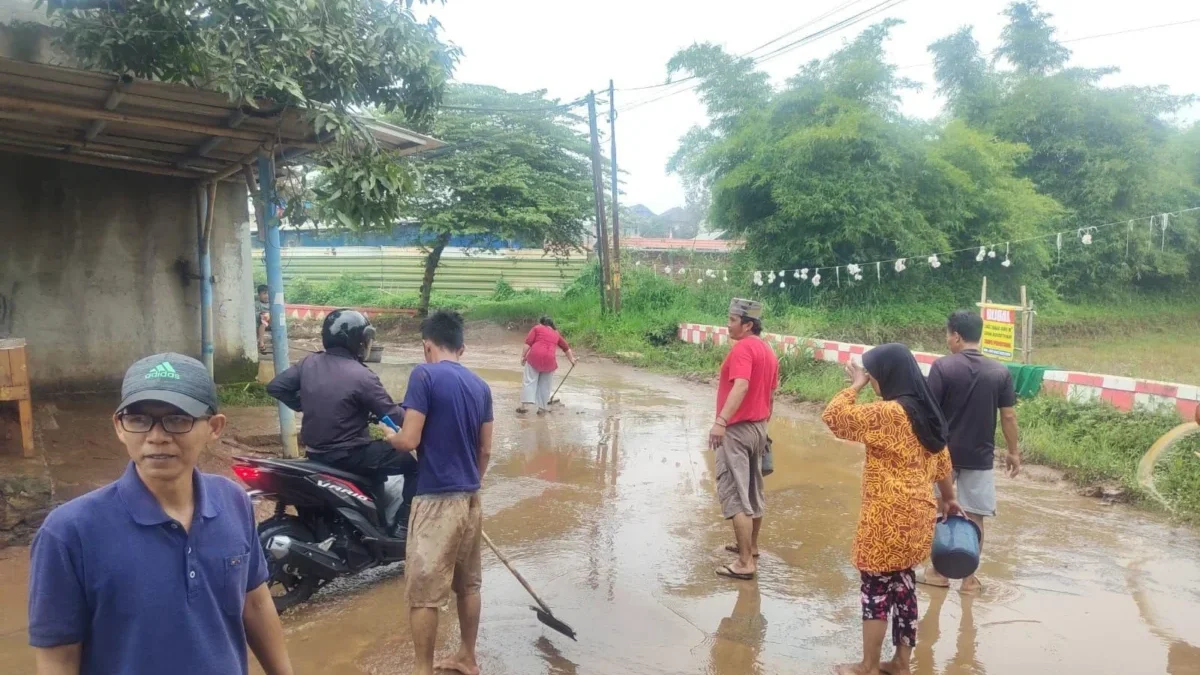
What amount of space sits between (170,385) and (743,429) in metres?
3.73

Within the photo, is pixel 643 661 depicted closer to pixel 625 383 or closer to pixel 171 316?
pixel 171 316

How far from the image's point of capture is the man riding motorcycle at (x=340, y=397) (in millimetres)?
4156

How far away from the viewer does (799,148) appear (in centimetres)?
1834

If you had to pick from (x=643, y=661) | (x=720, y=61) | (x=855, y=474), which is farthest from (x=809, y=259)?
(x=643, y=661)

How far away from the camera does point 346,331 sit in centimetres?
420

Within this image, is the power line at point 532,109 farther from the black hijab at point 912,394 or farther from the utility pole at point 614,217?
the black hijab at point 912,394

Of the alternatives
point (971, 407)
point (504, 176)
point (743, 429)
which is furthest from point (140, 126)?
point (504, 176)

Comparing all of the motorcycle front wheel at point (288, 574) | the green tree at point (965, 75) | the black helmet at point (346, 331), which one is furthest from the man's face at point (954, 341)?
the green tree at point (965, 75)

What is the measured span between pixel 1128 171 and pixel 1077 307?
4.17 m

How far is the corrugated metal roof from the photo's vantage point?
17.6 ft

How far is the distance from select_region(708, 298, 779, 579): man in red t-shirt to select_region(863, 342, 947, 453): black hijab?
51.8 inches

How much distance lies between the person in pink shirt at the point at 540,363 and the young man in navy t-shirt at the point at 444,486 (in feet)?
21.4

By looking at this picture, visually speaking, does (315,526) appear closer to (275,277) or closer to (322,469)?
(322,469)

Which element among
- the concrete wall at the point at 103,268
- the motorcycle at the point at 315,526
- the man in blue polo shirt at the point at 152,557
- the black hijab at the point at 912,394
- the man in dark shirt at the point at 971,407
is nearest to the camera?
the man in blue polo shirt at the point at 152,557
